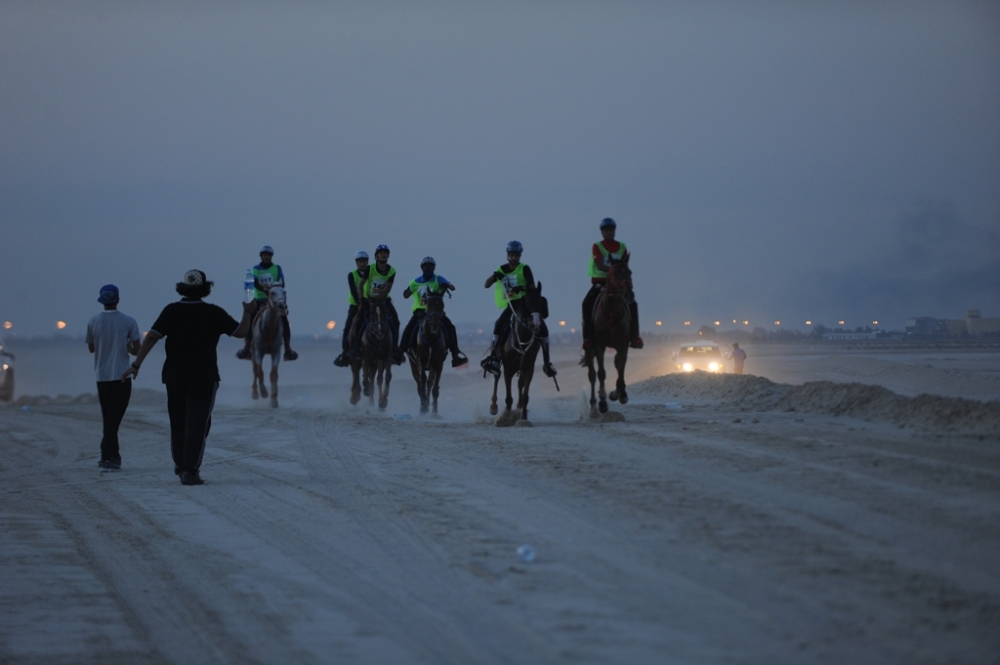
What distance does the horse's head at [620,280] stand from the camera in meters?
16.6

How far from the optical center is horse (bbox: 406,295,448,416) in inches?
840

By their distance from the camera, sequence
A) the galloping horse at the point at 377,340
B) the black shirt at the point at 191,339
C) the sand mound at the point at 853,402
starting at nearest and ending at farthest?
1. the black shirt at the point at 191,339
2. the sand mound at the point at 853,402
3. the galloping horse at the point at 377,340

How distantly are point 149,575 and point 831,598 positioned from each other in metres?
4.94

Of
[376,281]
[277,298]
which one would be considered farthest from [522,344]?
[277,298]

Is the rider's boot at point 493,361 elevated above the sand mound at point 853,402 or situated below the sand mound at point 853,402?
above

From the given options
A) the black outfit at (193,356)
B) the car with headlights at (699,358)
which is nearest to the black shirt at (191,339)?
the black outfit at (193,356)

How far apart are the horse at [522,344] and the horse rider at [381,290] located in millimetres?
5174

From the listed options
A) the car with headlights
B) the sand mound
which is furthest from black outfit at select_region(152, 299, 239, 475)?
the car with headlights

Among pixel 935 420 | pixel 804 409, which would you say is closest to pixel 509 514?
pixel 935 420

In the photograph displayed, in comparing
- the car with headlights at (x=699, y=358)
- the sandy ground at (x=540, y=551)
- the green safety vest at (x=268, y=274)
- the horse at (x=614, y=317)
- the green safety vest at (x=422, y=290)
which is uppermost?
the green safety vest at (x=268, y=274)

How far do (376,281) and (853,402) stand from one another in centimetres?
1042

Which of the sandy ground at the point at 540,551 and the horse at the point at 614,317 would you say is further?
the horse at the point at 614,317

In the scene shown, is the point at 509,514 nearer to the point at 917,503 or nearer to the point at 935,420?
the point at 917,503

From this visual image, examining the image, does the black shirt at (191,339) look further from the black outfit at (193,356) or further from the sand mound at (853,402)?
the sand mound at (853,402)
